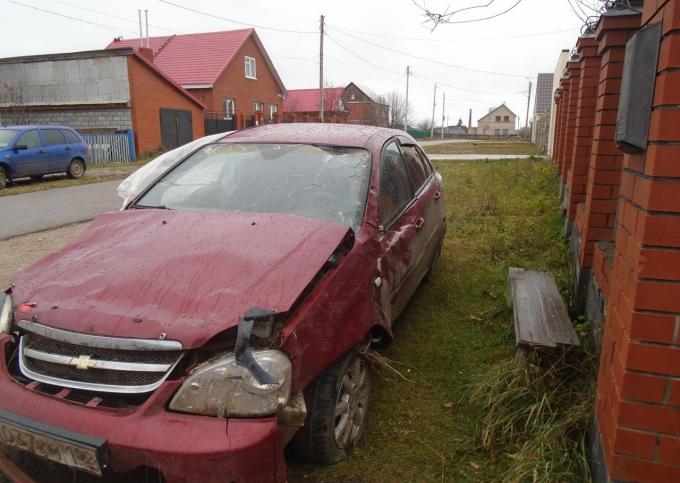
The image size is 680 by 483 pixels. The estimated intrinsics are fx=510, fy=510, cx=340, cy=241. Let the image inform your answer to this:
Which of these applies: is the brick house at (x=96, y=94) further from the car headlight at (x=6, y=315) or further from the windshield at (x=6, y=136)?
the car headlight at (x=6, y=315)

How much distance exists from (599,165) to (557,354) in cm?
168

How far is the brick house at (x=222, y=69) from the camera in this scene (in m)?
30.5

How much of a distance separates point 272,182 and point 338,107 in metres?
49.7

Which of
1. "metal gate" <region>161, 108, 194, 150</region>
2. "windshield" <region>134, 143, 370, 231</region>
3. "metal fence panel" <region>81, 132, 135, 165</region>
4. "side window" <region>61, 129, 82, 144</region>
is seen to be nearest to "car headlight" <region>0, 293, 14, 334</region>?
"windshield" <region>134, 143, 370, 231</region>

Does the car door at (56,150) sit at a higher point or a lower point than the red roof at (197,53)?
lower

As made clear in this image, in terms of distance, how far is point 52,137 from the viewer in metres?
14.4

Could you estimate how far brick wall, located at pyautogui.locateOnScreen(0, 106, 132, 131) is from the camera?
22.5 metres

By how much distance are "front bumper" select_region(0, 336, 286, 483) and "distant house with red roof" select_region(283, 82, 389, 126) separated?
40.4 meters

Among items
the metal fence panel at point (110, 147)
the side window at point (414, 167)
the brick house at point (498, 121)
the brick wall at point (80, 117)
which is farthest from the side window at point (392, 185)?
the brick house at point (498, 121)

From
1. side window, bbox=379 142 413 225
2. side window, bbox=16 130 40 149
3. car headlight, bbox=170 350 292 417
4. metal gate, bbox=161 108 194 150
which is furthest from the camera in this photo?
metal gate, bbox=161 108 194 150

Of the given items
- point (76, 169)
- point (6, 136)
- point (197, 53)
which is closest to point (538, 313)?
point (6, 136)

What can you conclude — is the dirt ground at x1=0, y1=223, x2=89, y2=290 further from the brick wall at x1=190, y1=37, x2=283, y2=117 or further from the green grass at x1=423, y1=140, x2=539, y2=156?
the brick wall at x1=190, y1=37, x2=283, y2=117

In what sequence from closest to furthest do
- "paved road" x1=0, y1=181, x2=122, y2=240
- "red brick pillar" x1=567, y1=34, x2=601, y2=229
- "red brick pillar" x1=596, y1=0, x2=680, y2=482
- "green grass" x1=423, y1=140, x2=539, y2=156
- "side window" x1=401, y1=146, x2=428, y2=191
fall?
1. "red brick pillar" x1=596, y1=0, x2=680, y2=482
2. "side window" x1=401, y1=146, x2=428, y2=191
3. "red brick pillar" x1=567, y1=34, x2=601, y2=229
4. "paved road" x1=0, y1=181, x2=122, y2=240
5. "green grass" x1=423, y1=140, x2=539, y2=156

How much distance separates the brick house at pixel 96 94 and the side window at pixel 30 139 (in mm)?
8597
